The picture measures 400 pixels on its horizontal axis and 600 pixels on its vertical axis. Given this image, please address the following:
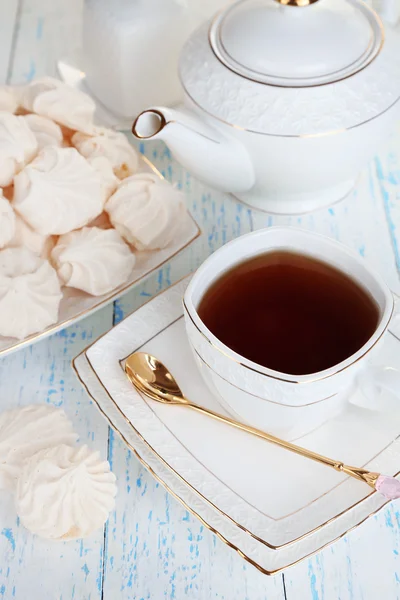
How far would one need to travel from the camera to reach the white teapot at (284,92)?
2.28 feet

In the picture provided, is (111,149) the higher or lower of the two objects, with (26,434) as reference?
higher

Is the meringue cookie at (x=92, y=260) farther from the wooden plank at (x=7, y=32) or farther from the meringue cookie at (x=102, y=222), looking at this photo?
the wooden plank at (x=7, y=32)

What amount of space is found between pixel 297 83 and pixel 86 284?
0.29m

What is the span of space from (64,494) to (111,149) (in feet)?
1.27

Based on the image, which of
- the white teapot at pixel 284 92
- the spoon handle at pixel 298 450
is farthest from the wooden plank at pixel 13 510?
the white teapot at pixel 284 92

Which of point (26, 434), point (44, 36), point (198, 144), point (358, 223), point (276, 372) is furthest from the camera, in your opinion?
point (44, 36)

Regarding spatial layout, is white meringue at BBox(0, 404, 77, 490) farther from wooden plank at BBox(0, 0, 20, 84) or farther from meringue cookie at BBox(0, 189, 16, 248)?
wooden plank at BBox(0, 0, 20, 84)

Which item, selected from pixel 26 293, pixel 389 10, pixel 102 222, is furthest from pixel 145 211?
pixel 389 10

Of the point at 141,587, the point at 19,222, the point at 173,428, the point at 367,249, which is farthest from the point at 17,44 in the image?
the point at 141,587

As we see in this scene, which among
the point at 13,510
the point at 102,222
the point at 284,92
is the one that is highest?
the point at 284,92

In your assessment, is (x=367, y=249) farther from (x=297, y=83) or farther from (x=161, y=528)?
(x=161, y=528)

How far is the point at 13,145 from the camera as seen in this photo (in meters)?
0.69

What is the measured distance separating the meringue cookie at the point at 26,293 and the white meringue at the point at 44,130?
0.14 meters

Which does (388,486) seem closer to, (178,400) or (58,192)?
(178,400)
